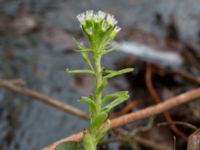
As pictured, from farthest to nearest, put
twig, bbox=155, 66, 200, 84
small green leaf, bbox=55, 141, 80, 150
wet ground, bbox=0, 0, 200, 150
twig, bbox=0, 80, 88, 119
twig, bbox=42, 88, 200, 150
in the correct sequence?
twig, bbox=155, 66, 200, 84 < wet ground, bbox=0, 0, 200, 150 < twig, bbox=0, 80, 88, 119 < twig, bbox=42, 88, 200, 150 < small green leaf, bbox=55, 141, 80, 150

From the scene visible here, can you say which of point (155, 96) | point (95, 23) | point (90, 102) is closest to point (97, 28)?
point (95, 23)

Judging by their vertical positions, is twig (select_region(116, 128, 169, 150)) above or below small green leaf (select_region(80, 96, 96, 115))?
above

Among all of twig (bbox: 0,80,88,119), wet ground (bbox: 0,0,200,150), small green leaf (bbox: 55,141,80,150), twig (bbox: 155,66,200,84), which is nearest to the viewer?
small green leaf (bbox: 55,141,80,150)

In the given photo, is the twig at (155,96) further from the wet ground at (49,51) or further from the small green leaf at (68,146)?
the small green leaf at (68,146)

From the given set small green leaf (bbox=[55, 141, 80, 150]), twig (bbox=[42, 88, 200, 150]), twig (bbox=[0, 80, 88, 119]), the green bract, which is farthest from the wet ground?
the green bract

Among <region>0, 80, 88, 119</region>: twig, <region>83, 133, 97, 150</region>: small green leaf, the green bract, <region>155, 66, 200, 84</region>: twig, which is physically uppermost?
<region>155, 66, 200, 84</region>: twig

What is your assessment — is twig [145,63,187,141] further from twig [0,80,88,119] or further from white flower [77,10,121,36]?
white flower [77,10,121,36]

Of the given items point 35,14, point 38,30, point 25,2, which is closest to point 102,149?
point 38,30

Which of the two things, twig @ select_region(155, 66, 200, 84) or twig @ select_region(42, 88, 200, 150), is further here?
twig @ select_region(155, 66, 200, 84)
